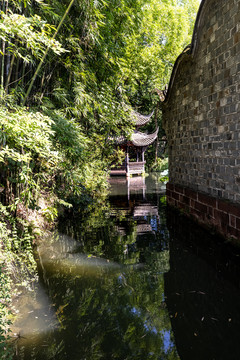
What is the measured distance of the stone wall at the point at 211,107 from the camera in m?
4.50

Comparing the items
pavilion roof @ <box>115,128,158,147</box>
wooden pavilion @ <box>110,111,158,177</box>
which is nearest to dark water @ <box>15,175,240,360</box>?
pavilion roof @ <box>115,128,158,147</box>

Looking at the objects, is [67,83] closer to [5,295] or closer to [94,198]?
[5,295]

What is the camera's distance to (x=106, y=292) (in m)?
3.34

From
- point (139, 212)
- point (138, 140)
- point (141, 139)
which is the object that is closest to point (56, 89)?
point (139, 212)

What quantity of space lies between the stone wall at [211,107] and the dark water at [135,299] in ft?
3.36

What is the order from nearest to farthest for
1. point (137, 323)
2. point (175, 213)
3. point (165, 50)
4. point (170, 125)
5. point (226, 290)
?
point (137, 323)
point (226, 290)
point (175, 213)
point (170, 125)
point (165, 50)

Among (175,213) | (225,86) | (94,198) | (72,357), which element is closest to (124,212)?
(175,213)

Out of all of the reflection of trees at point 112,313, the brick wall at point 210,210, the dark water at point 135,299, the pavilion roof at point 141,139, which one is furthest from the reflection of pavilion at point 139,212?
the pavilion roof at point 141,139

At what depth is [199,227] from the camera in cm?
583

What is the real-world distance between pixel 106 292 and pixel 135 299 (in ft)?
1.21

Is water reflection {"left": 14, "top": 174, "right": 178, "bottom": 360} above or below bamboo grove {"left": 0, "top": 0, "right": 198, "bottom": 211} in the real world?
below

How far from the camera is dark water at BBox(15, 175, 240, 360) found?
240 cm

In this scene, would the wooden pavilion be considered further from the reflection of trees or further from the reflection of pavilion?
the reflection of trees

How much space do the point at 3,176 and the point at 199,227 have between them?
387 centimetres
